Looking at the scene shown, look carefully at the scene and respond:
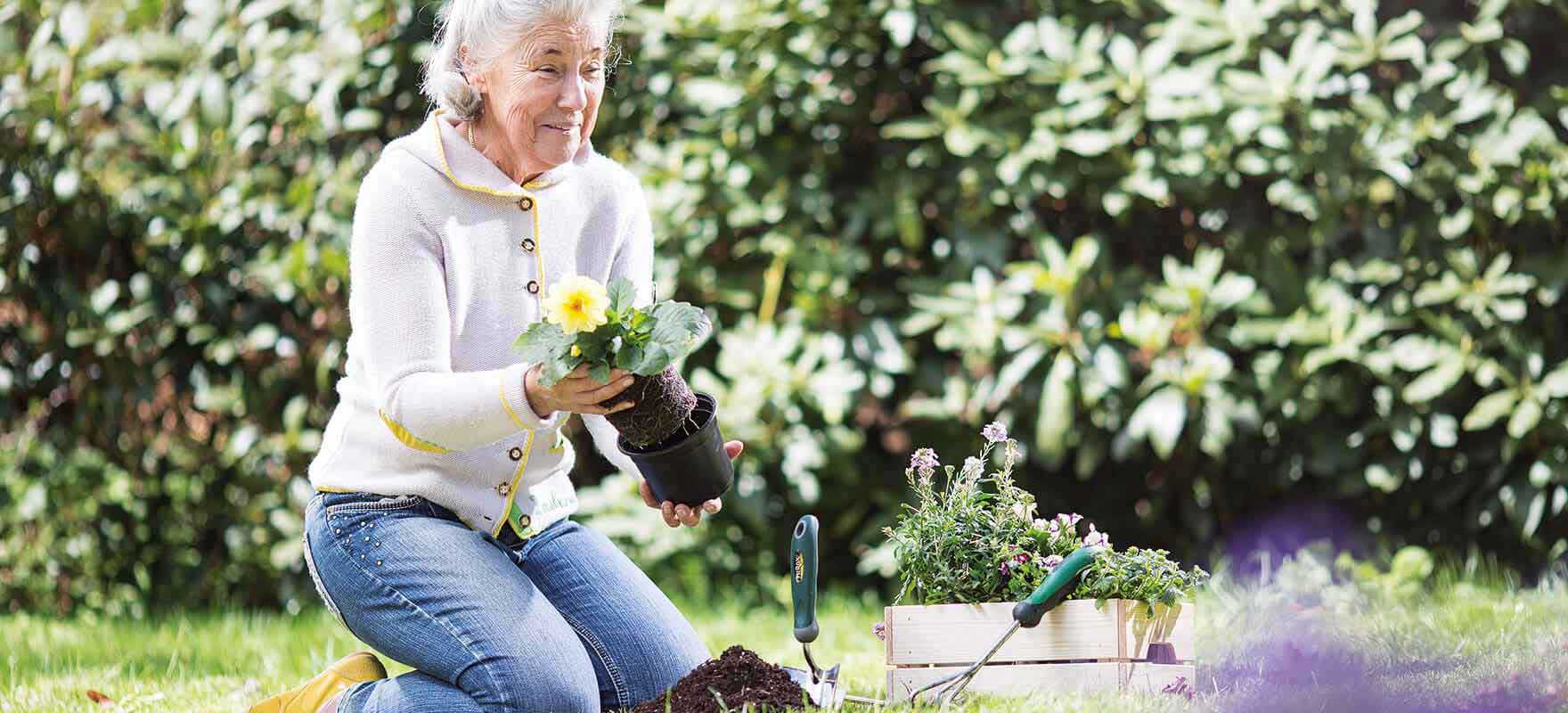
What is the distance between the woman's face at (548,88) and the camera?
236cm

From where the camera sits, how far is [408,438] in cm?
231

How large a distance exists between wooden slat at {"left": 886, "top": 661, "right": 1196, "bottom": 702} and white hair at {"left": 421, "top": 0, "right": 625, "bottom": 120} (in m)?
1.09

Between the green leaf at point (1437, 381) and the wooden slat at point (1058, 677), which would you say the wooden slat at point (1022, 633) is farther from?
the green leaf at point (1437, 381)

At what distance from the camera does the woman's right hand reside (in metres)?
2.10

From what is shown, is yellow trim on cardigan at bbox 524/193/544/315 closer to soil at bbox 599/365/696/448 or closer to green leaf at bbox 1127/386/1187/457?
soil at bbox 599/365/696/448

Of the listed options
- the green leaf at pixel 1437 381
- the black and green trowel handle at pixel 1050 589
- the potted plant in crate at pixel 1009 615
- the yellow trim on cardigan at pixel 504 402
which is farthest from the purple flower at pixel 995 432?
the green leaf at pixel 1437 381

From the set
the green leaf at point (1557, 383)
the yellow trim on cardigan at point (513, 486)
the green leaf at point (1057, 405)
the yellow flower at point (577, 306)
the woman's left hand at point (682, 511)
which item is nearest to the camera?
the yellow flower at point (577, 306)

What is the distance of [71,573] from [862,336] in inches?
93.3

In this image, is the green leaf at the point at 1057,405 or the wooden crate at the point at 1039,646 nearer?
the wooden crate at the point at 1039,646

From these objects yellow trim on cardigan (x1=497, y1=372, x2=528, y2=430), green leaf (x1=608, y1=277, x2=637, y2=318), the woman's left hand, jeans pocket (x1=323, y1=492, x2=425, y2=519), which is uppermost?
green leaf (x1=608, y1=277, x2=637, y2=318)

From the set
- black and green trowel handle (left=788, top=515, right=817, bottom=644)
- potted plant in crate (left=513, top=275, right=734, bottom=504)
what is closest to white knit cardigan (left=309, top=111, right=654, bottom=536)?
potted plant in crate (left=513, top=275, right=734, bottom=504)

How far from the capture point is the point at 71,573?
15.0 feet

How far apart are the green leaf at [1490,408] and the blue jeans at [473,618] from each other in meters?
2.14

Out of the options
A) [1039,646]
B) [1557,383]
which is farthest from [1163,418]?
[1039,646]
